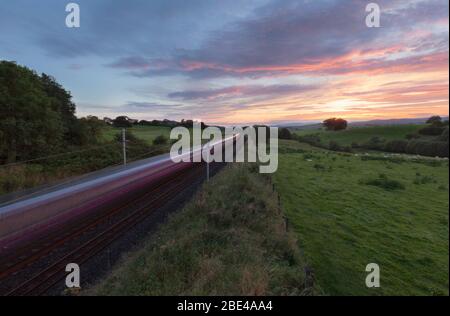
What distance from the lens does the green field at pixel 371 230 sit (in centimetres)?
1045

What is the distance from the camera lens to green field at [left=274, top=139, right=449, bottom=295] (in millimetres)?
10445

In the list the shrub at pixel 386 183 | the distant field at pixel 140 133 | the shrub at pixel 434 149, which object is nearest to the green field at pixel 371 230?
the shrub at pixel 386 183

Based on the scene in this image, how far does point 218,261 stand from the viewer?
8.03 metres

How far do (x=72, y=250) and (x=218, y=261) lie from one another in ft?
22.6

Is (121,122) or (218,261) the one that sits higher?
(121,122)

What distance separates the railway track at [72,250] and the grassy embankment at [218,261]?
2128 mm

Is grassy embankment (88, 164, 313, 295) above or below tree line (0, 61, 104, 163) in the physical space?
below

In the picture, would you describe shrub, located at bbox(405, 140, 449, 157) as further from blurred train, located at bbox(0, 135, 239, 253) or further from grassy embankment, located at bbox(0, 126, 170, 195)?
grassy embankment, located at bbox(0, 126, 170, 195)

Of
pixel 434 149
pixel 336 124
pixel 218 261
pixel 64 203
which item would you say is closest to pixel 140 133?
pixel 64 203

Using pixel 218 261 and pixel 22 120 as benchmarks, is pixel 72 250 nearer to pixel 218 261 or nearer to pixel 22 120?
pixel 218 261

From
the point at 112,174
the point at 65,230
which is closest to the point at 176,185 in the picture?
the point at 112,174

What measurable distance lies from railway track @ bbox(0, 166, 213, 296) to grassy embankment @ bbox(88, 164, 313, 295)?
83.8 inches

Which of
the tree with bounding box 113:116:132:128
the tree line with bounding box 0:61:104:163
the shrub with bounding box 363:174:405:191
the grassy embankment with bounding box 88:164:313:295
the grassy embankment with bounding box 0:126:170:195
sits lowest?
the shrub with bounding box 363:174:405:191

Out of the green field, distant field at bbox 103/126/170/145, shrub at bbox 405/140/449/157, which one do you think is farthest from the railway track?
distant field at bbox 103/126/170/145
